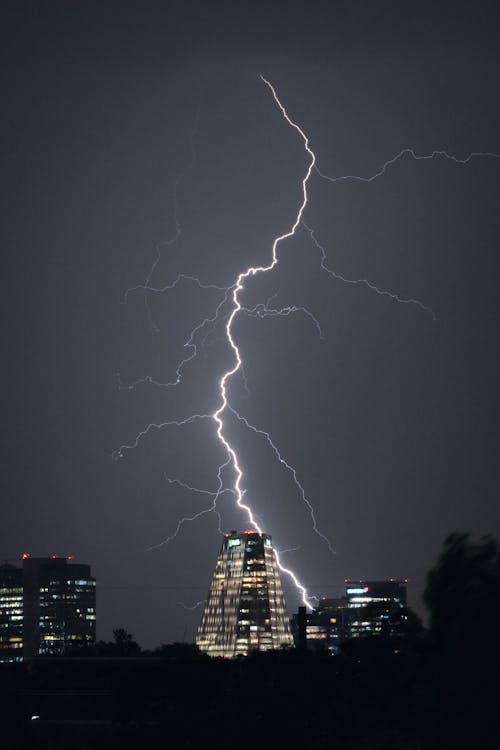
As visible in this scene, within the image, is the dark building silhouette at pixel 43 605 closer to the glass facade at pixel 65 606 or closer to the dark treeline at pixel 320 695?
the glass facade at pixel 65 606

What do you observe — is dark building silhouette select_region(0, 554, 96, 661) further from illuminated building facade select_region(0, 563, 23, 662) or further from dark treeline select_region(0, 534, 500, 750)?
dark treeline select_region(0, 534, 500, 750)

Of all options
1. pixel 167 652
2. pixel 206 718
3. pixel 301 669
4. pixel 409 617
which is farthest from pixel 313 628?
pixel 206 718

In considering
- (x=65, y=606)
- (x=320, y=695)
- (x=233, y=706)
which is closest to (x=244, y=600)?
(x=65, y=606)

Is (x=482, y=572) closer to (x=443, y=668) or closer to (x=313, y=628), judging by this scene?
(x=443, y=668)

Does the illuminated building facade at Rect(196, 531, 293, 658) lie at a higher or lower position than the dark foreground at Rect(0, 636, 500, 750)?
higher

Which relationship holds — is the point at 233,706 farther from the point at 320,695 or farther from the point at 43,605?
the point at 43,605

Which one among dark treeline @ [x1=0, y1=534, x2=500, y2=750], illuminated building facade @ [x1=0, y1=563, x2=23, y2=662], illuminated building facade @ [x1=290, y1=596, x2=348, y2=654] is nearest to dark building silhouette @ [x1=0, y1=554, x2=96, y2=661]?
illuminated building facade @ [x1=0, y1=563, x2=23, y2=662]

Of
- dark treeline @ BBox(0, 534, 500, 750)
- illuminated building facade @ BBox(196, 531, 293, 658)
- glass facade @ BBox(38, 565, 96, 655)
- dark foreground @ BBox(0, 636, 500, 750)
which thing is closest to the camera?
dark treeline @ BBox(0, 534, 500, 750)
